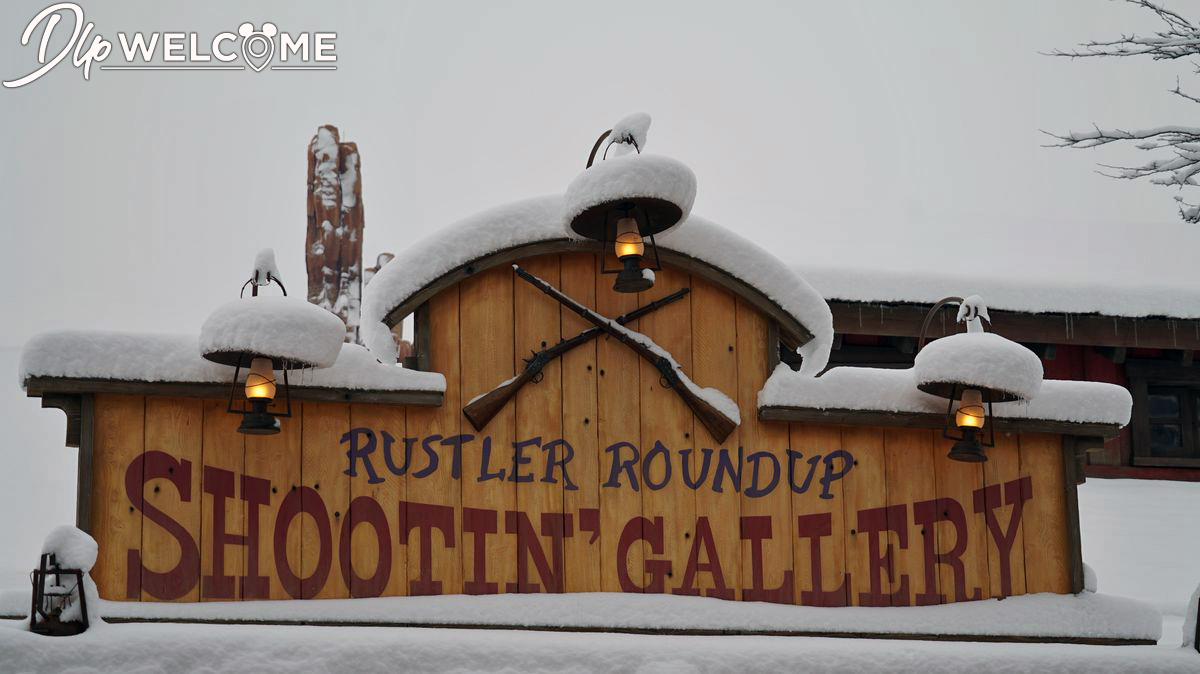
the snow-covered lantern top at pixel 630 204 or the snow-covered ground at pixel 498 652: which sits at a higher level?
the snow-covered lantern top at pixel 630 204

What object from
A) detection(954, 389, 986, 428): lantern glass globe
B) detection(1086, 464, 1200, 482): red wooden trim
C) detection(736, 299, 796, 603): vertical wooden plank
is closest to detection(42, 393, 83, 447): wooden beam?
detection(736, 299, 796, 603): vertical wooden plank

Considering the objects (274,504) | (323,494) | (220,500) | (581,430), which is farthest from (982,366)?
(220,500)

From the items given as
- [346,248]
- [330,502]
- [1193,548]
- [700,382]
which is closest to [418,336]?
[330,502]

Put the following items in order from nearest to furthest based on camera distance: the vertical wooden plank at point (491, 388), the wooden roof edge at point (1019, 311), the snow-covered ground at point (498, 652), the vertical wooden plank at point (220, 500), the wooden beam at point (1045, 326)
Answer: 1. the snow-covered ground at point (498, 652)
2. the vertical wooden plank at point (220, 500)
3. the vertical wooden plank at point (491, 388)
4. the wooden roof edge at point (1019, 311)
5. the wooden beam at point (1045, 326)

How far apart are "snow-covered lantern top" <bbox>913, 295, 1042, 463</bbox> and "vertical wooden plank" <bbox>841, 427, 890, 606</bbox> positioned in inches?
17.0

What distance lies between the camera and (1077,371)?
1494cm

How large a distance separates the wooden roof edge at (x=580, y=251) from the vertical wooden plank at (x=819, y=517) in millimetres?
578

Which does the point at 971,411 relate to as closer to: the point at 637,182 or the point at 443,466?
the point at 637,182

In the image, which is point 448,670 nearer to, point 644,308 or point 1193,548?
point 644,308

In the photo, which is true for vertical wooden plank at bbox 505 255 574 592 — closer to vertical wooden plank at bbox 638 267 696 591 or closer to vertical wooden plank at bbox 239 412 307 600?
vertical wooden plank at bbox 638 267 696 591

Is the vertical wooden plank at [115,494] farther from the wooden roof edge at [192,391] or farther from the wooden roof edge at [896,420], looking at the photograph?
the wooden roof edge at [896,420]

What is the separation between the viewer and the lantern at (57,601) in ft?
19.1

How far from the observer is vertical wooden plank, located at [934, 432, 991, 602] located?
7.42 metres

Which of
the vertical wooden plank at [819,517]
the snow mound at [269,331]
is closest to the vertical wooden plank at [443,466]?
→ the snow mound at [269,331]
